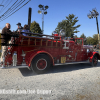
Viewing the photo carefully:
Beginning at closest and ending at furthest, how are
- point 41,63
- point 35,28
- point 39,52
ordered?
point 39,52, point 41,63, point 35,28

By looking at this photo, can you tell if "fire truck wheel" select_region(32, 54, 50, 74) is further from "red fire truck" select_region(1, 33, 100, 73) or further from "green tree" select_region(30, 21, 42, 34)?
"green tree" select_region(30, 21, 42, 34)

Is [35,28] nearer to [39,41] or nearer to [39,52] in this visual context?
[39,41]

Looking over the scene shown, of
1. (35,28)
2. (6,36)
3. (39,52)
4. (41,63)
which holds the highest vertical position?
(35,28)

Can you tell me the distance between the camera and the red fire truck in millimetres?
4324

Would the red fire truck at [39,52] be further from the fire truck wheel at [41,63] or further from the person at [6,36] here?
the person at [6,36]

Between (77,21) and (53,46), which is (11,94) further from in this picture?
(77,21)

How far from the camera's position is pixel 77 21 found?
3175 cm

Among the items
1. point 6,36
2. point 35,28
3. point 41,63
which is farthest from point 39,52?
point 35,28

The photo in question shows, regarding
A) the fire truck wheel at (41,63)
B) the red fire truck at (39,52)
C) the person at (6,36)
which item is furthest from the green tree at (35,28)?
the fire truck wheel at (41,63)

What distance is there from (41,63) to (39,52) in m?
0.52

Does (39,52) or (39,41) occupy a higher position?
(39,41)

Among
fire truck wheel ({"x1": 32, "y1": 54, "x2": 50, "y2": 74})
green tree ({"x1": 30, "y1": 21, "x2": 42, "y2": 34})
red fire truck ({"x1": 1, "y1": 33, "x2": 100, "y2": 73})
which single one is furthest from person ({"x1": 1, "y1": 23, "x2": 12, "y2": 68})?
green tree ({"x1": 30, "y1": 21, "x2": 42, "y2": 34})

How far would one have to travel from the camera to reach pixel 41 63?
470cm

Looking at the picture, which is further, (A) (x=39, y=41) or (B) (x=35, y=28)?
(B) (x=35, y=28)
